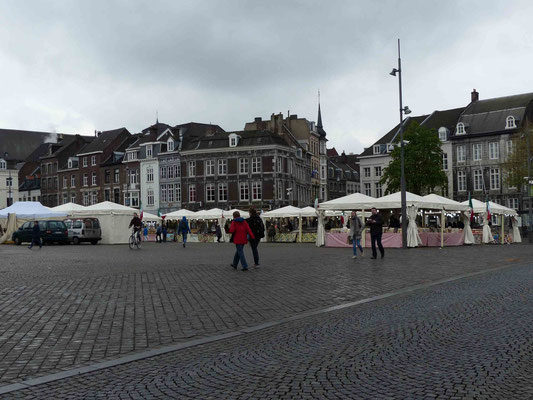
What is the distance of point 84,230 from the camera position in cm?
4275

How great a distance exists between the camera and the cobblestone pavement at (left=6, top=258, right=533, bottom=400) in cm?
511

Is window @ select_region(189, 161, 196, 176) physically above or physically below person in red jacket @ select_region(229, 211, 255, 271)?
above

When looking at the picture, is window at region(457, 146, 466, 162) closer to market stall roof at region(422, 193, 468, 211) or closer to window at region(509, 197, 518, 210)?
window at region(509, 197, 518, 210)

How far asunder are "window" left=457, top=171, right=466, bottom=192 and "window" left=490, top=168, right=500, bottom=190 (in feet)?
10.6

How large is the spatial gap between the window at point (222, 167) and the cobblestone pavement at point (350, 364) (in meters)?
65.4

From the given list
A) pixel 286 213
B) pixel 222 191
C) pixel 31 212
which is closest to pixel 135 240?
pixel 286 213

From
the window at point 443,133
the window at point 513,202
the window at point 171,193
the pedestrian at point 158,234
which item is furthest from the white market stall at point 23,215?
the window at point 443,133

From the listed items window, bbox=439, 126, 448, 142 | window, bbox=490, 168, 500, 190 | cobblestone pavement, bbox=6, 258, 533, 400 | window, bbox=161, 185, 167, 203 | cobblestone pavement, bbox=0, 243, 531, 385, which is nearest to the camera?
cobblestone pavement, bbox=6, 258, 533, 400

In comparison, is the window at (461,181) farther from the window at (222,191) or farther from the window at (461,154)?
the window at (222,191)

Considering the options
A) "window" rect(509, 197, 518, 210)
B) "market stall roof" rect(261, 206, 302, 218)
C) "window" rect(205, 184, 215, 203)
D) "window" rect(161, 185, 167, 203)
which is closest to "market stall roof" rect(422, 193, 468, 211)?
"market stall roof" rect(261, 206, 302, 218)

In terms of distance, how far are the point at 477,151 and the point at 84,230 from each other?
46275 mm

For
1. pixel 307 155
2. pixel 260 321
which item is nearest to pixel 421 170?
pixel 307 155

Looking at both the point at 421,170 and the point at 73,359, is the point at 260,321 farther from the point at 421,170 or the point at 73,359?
the point at 421,170

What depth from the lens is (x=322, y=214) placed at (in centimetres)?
3522
